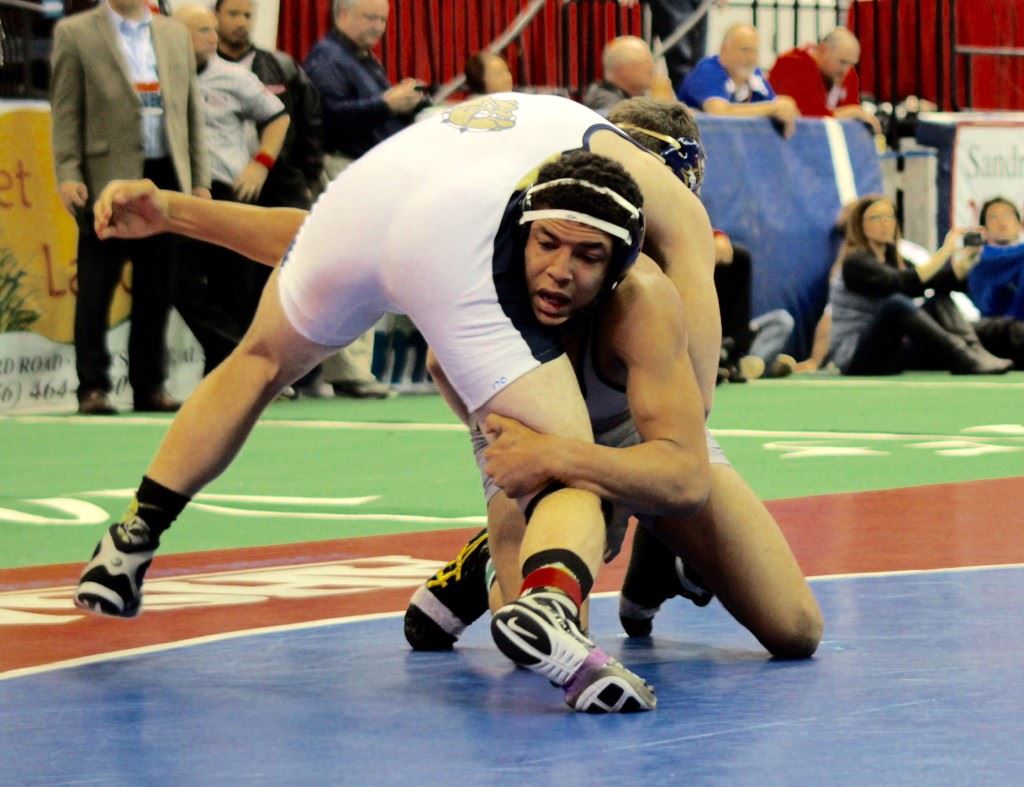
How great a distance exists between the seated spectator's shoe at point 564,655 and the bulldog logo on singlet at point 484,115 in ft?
3.17

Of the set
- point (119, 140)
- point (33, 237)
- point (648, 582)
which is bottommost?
point (648, 582)

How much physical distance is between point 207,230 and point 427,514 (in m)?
2.06

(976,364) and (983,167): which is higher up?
(983,167)

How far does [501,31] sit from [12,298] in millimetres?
6275

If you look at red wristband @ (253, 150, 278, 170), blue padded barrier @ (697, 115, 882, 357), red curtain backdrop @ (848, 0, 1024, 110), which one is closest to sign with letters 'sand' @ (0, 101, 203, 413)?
red wristband @ (253, 150, 278, 170)

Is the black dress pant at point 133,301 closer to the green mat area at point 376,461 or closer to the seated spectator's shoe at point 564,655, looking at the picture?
the green mat area at point 376,461

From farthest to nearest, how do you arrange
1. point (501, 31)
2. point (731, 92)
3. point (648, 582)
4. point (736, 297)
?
1. point (501, 31)
2. point (731, 92)
3. point (736, 297)
4. point (648, 582)

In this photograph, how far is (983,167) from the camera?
49.5ft

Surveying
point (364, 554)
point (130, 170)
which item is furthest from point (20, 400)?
point (364, 554)

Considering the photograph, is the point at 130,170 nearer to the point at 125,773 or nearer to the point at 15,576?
the point at 15,576

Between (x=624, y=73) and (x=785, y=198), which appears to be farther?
(x=785, y=198)

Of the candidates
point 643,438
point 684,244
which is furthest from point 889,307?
point 643,438

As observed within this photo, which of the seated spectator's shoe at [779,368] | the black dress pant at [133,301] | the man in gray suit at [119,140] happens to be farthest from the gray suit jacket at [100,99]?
the seated spectator's shoe at [779,368]

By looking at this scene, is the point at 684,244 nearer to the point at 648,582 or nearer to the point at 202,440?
the point at 648,582
